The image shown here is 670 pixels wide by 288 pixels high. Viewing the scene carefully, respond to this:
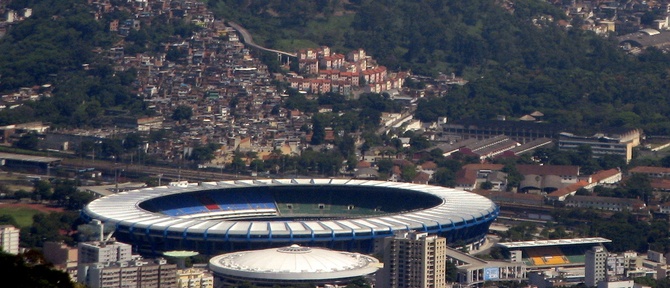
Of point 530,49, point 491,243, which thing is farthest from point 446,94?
point 491,243

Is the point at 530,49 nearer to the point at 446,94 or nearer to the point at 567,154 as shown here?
the point at 446,94

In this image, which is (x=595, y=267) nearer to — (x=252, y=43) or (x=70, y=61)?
(x=70, y=61)

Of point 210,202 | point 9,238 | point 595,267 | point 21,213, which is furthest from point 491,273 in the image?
point 21,213

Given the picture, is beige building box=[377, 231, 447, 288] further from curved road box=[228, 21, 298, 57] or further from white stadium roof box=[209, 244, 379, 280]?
curved road box=[228, 21, 298, 57]

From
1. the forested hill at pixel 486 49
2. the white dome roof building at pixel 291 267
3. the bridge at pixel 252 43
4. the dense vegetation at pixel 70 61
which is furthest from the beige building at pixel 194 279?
the bridge at pixel 252 43

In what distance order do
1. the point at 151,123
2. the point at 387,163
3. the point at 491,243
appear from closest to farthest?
the point at 491,243
the point at 387,163
the point at 151,123

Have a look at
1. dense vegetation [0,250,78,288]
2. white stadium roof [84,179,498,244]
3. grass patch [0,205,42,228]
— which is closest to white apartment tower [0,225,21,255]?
white stadium roof [84,179,498,244]
